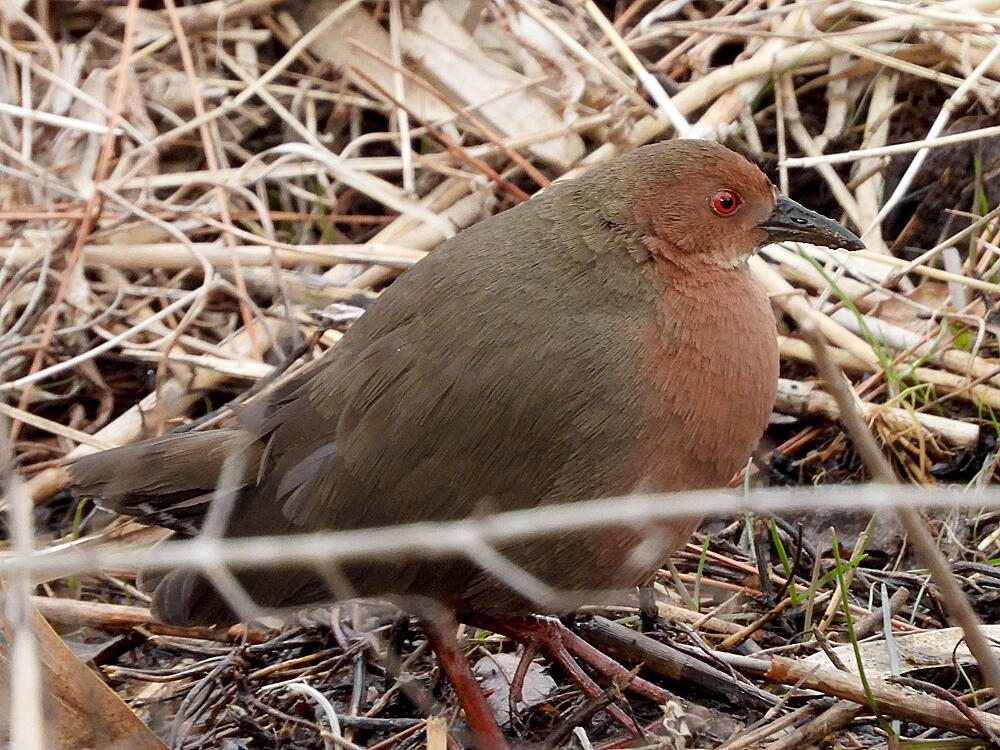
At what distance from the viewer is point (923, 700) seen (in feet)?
7.38

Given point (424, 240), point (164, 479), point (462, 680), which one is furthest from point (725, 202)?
point (424, 240)

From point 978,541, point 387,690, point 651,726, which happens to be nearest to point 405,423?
point 387,690

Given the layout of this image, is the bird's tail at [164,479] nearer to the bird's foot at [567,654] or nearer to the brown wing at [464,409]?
the brown wing at [464,409]

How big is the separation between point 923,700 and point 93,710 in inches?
56.4

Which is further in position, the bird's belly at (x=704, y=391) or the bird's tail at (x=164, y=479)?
the bird's tail at (x=164, y=479)

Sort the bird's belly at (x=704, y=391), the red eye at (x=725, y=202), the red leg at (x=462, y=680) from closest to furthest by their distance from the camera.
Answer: the bird's belly at (x=704, y=391)
the red leg at (x=462, y=680)
the red eye at (x=725, y=202)

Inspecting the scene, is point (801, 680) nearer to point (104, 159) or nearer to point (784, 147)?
point (784, 147)

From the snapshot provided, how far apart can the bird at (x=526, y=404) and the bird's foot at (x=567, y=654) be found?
0.11ft

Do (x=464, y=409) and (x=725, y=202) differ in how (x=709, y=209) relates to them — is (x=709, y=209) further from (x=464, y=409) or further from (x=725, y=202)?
(x=464, y=409)

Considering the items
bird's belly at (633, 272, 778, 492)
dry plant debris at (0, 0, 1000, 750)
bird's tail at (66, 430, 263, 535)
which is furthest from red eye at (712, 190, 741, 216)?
bird's tail at (66, 430, 263, 535)

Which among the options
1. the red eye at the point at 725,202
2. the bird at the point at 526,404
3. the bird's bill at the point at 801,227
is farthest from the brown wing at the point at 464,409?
the bird's bill at the point at 801,227

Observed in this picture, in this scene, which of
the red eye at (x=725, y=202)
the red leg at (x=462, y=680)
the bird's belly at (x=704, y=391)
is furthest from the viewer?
the red eye at (x=725, y=202)

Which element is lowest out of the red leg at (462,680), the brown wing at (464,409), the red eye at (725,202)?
the red leg at (462,680)

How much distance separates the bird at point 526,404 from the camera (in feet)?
7.97
